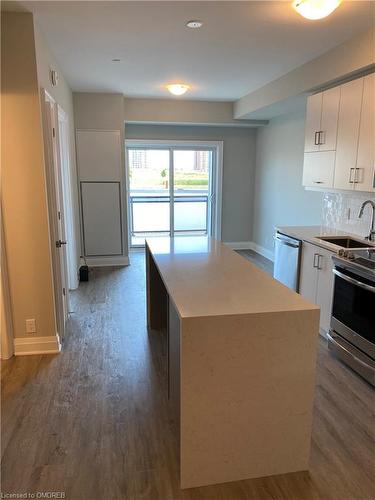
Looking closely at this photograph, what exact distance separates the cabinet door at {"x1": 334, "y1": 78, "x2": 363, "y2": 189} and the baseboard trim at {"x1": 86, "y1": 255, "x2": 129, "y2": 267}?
379 cm

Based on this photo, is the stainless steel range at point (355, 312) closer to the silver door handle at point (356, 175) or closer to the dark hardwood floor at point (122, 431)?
the dark hardwood floor at point (122, 431)

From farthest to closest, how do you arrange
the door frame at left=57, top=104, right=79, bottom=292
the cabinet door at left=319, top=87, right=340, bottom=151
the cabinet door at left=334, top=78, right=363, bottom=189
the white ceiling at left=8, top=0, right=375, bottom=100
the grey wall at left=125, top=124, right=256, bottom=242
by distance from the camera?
the grey wall at left=125, top=124, right=256, bottom=242
the door frame at left=57, top=104, right=79, bottom=292
the cabinet door at left=319, top=87, right=340, bottom=151
the cabinet door at left=334, top=78, right=363, bottom=189
the white ceiling at left=8, top=0, right=375, bottom=100

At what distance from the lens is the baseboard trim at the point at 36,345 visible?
3227 mm

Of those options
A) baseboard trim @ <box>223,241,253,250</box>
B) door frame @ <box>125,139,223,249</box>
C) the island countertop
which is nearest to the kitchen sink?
the island countertop

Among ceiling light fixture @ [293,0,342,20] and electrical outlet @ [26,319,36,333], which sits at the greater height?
ceiling light fixture @ [293,0,342,20]

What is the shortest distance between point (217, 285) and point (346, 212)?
2.65m

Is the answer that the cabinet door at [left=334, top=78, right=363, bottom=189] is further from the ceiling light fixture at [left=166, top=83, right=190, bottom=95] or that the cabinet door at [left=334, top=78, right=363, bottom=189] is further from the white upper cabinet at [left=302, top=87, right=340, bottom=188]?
the ceiling light fixture at [left=166, top=83, right=190, bottom=95]

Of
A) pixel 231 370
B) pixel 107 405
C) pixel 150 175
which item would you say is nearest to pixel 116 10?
pixel 231 370

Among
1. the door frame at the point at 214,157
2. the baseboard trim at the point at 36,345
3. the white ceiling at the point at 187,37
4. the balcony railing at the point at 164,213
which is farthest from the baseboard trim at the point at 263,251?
the baseboard trim at the point at 36,345

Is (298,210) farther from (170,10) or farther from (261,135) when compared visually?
(170,10)

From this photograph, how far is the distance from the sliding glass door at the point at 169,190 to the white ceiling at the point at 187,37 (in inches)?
90.9

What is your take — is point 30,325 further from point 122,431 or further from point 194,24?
point 194,24

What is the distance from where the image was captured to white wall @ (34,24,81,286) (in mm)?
3038

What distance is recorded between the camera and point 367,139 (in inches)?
125
